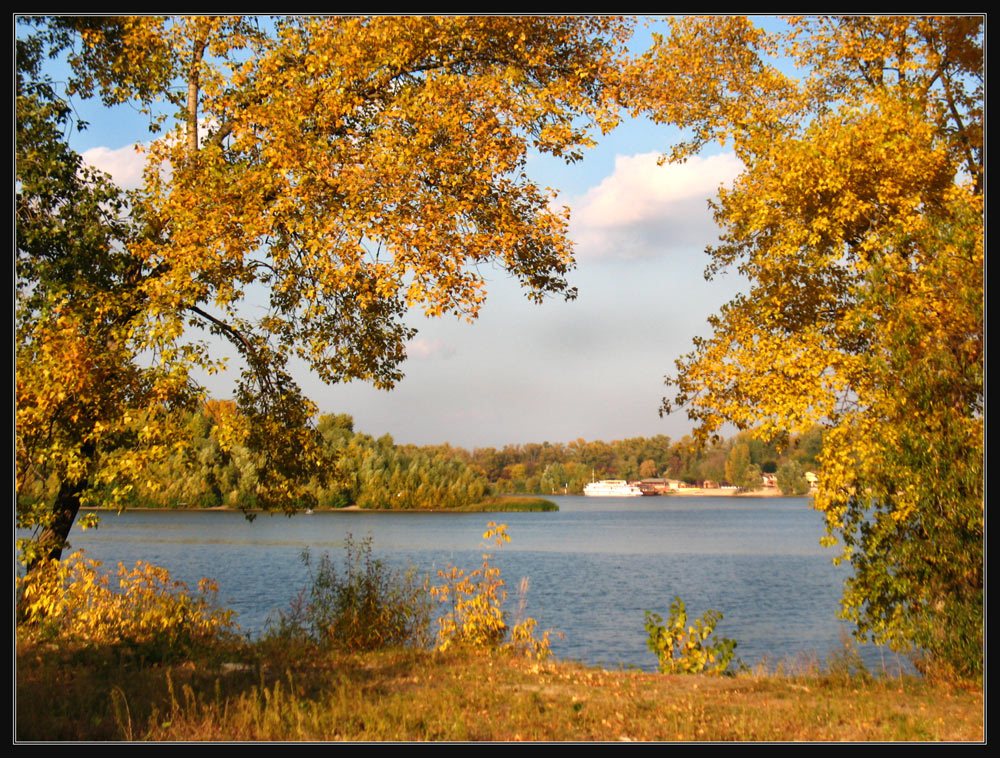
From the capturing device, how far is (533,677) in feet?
28.8

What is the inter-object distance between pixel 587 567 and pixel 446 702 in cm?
1906

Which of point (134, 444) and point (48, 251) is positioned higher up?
point (48, 251)

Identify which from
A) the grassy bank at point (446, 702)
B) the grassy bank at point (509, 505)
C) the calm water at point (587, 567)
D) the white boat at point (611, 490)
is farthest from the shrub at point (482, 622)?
the white boat at point (611, 490)

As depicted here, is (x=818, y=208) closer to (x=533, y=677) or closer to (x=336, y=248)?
(x=336, y=248)

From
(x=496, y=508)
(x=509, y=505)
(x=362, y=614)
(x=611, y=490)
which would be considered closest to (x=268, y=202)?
(x=362, y=614)

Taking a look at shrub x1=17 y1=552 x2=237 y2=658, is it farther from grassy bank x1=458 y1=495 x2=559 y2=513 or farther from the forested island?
grassy bank x1=458 y1=495 x2=559 y2=513

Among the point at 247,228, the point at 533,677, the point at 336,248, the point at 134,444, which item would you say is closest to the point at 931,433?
the point at 533,677

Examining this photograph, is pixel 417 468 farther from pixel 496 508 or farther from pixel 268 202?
pixel 496 508

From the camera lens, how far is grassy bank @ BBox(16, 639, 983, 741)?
6.66 m

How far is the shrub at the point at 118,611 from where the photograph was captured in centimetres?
896

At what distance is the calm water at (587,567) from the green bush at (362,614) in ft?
12.2

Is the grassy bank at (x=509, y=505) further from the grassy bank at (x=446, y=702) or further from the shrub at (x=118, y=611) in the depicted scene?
the grassy bank at (x=446, y=702)
